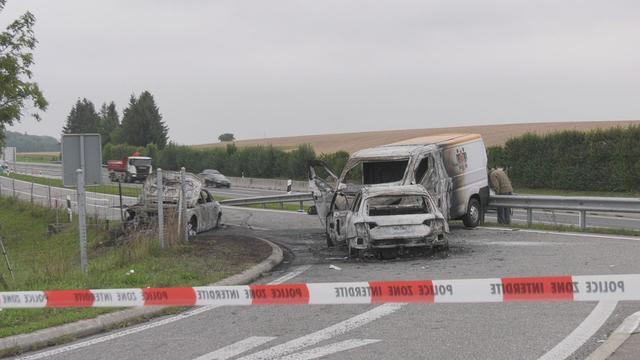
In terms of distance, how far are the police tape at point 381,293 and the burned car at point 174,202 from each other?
10.4m

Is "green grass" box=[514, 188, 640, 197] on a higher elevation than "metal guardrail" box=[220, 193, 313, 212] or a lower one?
lower

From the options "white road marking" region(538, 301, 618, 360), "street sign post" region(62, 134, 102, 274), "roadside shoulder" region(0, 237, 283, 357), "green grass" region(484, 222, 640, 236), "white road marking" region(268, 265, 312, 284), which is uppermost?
"street sign post" region(62, 134, 102, 274)

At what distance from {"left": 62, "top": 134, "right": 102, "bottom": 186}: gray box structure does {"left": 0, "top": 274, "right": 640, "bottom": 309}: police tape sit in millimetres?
4128

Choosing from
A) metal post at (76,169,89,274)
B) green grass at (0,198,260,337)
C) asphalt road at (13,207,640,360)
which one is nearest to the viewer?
asphalt road at (13,207,640,360)

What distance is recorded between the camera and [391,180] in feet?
56.5

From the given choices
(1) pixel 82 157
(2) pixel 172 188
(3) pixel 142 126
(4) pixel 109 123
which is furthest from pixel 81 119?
(1) pixel 82 157

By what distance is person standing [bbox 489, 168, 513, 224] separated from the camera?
18.2 m

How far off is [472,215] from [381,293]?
11544 millimetres

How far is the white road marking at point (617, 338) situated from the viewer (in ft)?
18.1

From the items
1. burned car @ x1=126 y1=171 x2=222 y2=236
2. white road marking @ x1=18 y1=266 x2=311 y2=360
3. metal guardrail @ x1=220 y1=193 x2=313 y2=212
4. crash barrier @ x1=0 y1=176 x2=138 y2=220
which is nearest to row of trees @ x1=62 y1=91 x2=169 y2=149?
crash barrier @ x1=0 y1=176 x2=138 y2=220

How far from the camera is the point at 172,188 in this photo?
1811 cm

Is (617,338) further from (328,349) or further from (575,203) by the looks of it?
(575,203)

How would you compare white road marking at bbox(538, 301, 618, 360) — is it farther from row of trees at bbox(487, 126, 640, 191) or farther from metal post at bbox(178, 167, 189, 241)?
row of trees at bbox(487, 126, 640, 191)

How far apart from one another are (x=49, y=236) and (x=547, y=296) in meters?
22.3
